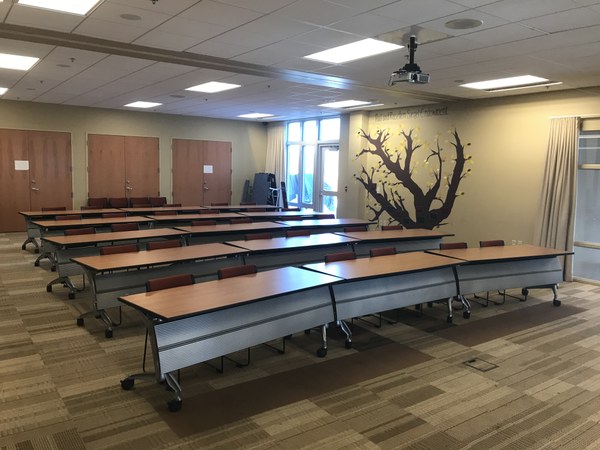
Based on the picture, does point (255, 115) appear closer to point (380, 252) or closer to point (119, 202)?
point (119, 202)

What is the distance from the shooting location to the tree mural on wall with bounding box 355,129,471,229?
9.77m

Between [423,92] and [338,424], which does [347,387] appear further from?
[423,92]

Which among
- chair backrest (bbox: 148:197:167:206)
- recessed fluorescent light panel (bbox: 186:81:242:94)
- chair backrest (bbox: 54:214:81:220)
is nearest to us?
chair backrest (bbox: 54:214:81:220)

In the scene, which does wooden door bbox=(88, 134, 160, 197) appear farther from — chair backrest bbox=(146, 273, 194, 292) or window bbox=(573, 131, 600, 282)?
window bbox=(573, 131, 600, 282)

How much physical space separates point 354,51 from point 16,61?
496cm

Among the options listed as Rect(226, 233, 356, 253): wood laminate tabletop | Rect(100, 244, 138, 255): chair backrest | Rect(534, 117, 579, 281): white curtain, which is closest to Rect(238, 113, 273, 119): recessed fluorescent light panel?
Rect(226, 233, 356, 253): wood laminate tabletop

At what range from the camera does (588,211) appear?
7879 millimetres

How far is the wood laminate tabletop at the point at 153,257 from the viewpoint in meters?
4.68

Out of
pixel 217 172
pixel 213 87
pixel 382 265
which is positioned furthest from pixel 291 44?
pixel 217 172

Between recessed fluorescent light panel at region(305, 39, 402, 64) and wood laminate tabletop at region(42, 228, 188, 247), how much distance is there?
3.13 meters

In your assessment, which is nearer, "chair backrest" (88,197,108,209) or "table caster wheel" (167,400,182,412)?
"table caster wheel" (167,400,182,412)

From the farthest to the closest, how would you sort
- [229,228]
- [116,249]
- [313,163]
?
[313,163]
[229,228]
[116,249]

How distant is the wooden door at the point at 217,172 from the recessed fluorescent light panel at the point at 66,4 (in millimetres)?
9494

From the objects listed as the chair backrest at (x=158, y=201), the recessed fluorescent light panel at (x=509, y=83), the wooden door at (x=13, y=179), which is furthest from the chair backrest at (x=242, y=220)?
the wooden door at (x=13, y=179)
